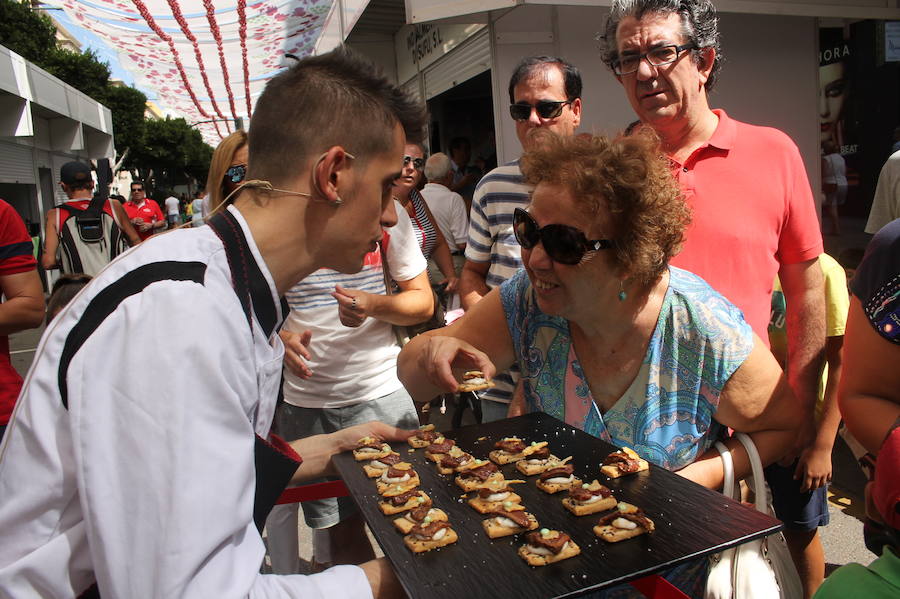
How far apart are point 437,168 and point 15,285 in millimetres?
3972

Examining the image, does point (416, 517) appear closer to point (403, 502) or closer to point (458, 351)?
point (403, 502)

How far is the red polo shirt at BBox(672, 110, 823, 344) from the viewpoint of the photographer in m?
2.52

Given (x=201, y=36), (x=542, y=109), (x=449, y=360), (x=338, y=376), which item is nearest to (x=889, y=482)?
(x=449, y=360)

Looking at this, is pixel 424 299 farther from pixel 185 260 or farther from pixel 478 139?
pixel 478 139

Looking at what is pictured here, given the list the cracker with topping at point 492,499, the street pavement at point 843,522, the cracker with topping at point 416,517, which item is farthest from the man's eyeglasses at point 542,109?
the street pavement at point 843,522

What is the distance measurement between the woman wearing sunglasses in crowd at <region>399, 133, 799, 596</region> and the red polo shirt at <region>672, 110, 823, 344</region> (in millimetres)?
442

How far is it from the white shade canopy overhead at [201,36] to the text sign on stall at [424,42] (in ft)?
4.39

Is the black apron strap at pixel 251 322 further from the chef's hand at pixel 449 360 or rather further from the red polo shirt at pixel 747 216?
the red polo shirt at pixel 747 216

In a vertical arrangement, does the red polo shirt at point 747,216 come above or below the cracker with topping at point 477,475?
above

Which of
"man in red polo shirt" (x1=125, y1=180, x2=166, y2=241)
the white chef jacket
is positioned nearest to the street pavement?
the white chef jacket

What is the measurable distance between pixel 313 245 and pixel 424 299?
6.08ft

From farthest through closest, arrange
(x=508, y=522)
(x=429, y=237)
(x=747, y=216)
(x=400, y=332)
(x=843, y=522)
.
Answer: (x=429, y=237) < (x=843, y=522) < (x=400, y=332) < (x=747, y=216) < (x=508, y=522)

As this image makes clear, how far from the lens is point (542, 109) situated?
338 centimetres

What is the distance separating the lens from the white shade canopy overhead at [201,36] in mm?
7645
